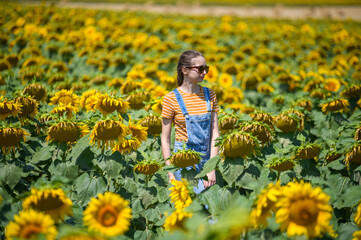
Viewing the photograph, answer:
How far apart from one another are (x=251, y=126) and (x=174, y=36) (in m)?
7.68

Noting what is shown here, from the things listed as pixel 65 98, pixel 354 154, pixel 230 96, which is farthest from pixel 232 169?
pixel 230 96

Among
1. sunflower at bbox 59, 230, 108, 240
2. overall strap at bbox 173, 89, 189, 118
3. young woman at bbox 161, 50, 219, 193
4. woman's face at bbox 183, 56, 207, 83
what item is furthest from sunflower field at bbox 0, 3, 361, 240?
woman's face at bbox 183, 56, 207, 83

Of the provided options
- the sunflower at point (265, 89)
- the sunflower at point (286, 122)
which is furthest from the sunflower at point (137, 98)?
the sunflower at point (265, 89)

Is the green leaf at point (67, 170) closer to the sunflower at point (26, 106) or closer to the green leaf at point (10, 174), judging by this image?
the green leaf at point (10, 174)

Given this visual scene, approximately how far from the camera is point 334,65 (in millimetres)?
6699

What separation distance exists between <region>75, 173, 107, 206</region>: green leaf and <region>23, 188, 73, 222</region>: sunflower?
1.95 feet

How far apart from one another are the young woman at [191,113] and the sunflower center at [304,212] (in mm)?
1054

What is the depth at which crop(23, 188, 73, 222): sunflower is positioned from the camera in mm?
1603

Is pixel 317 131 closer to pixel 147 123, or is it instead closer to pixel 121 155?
pixel 147 123

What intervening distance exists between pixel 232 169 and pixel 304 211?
0.69 metres

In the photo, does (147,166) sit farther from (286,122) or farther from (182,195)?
(286,122)

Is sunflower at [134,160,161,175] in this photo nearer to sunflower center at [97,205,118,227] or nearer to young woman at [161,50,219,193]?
young woman at [161,50,219,193]

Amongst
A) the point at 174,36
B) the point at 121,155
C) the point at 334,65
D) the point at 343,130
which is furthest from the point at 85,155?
the point at 174,36

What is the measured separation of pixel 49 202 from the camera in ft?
5.40
